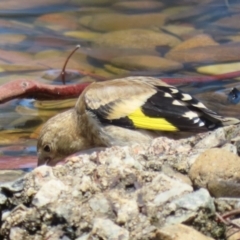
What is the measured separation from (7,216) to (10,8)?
7160 mm

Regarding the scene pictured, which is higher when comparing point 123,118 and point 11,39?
point 123,118

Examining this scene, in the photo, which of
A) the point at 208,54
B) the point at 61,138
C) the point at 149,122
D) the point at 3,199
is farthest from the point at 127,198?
the point at 208,54

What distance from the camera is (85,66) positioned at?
925 cm

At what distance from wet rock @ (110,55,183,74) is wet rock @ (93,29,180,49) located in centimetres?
40

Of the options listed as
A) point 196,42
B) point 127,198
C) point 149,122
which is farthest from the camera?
point 196,42

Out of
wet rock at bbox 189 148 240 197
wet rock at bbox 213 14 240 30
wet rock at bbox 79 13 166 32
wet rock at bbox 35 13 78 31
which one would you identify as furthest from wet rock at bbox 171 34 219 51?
wet rock at bbox 189 148 240 197

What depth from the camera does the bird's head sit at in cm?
655

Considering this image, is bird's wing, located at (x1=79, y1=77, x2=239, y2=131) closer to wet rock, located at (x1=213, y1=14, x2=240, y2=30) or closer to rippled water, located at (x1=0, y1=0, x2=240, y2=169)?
rippled water, located at (x1=0, y1=0, x2=240, y2=169)

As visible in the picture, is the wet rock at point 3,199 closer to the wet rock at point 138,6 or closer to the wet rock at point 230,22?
the wet rock at point 230,22

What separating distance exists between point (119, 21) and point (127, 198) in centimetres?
683

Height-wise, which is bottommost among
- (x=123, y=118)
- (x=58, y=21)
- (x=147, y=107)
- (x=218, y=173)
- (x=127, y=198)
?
(x=58, y=21)

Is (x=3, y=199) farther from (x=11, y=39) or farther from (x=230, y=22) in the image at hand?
(x=230, y=22)

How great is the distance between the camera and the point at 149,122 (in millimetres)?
6078

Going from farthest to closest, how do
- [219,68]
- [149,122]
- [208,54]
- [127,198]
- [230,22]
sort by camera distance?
[230,22], [208,54], [219,68], [149,122], [127,198]
